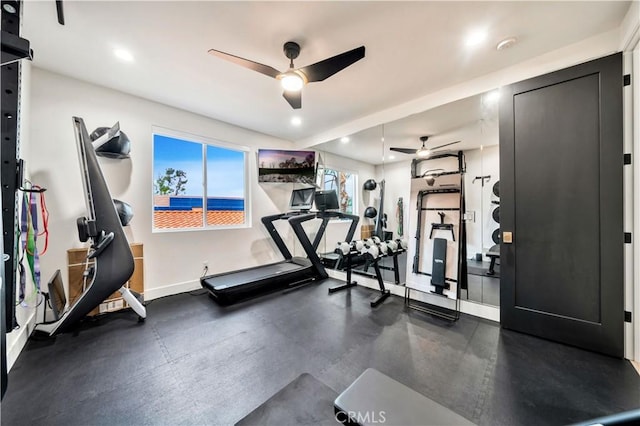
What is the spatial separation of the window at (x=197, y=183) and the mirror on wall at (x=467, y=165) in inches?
109

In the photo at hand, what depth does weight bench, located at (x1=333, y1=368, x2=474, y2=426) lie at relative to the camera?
102 cm

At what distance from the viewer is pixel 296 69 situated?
2541 mm

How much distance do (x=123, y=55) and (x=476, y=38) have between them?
4074 millimetres

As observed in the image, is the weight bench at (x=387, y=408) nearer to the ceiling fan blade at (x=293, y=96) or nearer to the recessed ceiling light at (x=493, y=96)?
the ceiling fan blade at (x=293, y=96)

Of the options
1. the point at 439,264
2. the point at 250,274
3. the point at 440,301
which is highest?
the point at 439,264

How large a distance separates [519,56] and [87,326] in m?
6.28

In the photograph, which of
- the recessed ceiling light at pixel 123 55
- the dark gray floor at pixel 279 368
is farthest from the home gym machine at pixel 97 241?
the recessed ceiling light at pixel 123 55

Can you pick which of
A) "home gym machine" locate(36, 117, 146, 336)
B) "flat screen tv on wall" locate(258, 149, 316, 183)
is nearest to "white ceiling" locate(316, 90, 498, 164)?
"flat screen tv on wall" locate(258, 149, 316, 183)

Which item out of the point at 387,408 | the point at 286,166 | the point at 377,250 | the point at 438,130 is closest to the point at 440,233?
the point at 377,250

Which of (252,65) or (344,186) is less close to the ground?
(252,65)

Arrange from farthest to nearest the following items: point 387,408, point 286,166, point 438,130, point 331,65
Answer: point 286,166 < point 438,130 < point 331,65 < point 387,408

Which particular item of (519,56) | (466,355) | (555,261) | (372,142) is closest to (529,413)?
(466,355)

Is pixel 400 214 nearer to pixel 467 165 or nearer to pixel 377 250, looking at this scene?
pixel 377 250

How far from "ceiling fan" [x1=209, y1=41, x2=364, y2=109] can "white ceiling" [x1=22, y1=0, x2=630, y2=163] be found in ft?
0.53
